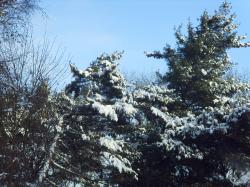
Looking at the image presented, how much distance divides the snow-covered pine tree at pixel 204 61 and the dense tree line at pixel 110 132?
7.1 inches

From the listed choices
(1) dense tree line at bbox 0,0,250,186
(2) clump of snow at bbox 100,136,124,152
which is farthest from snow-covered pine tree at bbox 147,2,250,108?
(2) clump of snow at bbox 100,136,124,152

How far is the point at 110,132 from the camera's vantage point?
15.1 meters

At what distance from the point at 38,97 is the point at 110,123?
10.8 ft

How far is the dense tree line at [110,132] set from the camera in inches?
473

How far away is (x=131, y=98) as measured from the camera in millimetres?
15133

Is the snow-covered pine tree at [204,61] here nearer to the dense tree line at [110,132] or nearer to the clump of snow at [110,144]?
the dense tree line at [110,132]

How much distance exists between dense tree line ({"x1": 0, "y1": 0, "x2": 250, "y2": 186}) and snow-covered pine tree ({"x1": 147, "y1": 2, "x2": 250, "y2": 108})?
0.59 ft

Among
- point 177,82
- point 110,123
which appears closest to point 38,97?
point 110,123

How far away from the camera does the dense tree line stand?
12023 mm

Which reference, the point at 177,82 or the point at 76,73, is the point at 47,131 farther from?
the point at 177,82

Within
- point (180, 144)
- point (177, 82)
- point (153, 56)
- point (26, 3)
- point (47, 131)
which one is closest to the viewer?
point (47, 131)

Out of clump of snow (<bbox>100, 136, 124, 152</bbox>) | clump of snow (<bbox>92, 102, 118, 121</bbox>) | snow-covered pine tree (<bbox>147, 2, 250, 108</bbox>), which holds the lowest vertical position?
clump of snow (<bbox>100, 136, 124, 152</bbox>)

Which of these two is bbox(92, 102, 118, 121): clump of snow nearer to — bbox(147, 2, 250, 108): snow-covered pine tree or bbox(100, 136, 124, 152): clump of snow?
bbox(100, 136, 124, 152): clump of snow

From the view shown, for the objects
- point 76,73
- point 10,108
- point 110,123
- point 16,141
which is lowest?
point 16,141
